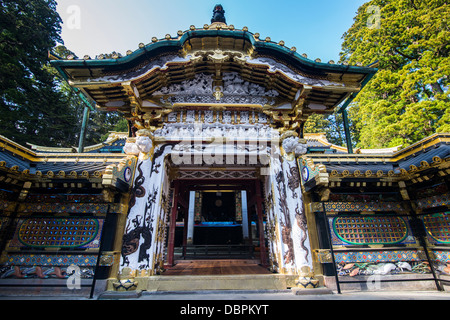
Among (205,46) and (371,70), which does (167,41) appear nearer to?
(205,46)

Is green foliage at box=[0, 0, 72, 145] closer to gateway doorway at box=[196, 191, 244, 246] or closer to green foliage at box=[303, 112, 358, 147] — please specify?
gateway doorway at box=[196, 191, 244, 246]

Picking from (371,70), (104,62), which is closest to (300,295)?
(371,70)

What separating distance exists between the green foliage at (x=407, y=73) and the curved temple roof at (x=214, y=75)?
27.7ft

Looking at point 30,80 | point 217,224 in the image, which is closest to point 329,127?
point 217,224

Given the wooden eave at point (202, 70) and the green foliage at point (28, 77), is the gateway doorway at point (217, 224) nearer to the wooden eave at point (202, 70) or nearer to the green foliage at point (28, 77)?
the wooden eave at point (202, 70)

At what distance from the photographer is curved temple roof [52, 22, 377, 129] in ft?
22.1

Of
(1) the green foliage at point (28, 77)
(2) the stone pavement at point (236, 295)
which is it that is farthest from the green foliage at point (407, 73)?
(1) the green foliage at point (28, 77)

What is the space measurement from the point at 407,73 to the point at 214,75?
47.8 ft

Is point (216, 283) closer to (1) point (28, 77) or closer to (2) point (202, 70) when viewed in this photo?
(2) point (202, 70)

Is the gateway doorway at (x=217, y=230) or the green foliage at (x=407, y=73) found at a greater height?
the green foliage at (x=407, y=73)

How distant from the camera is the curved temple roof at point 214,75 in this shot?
6750 mm

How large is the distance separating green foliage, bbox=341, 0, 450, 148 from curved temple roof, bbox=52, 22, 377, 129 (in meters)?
8.45

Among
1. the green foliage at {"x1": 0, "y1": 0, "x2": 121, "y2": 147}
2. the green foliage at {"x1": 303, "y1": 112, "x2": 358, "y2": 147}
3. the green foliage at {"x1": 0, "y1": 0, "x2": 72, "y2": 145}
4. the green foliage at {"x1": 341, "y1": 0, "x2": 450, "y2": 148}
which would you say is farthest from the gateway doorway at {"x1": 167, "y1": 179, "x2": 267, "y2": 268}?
the green foliage at {"x1": 303, "y1": 112, "x2": 358, "y2": 147}

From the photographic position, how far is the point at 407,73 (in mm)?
14367
